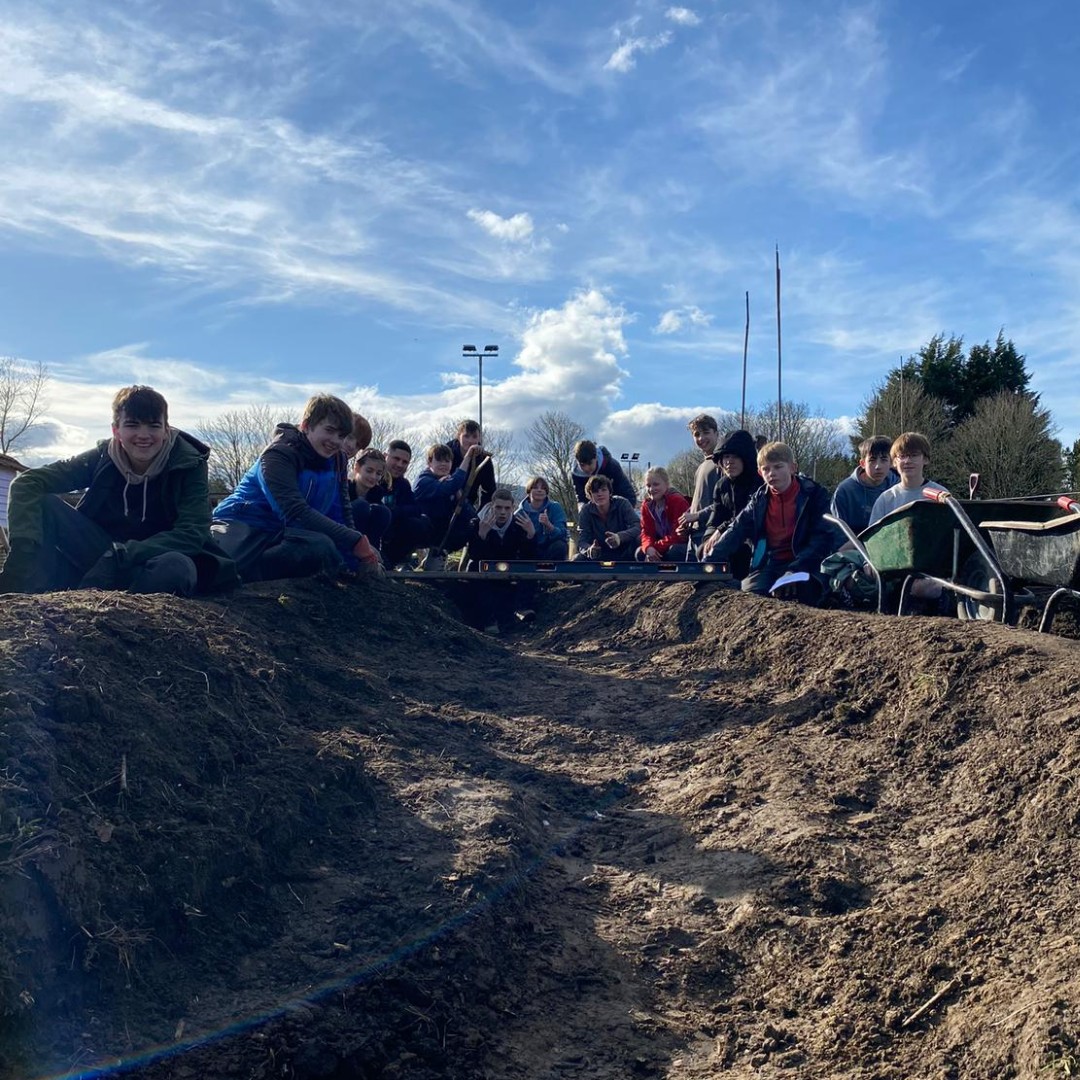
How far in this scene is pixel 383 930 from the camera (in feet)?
8.99

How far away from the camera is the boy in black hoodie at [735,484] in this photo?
7789mm

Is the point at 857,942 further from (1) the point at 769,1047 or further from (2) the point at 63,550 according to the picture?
(2) the point at 63,550

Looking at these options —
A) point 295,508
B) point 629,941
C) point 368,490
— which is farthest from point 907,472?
point 368,490

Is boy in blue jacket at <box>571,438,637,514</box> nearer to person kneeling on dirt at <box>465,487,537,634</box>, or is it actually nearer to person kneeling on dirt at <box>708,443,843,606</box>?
person kneeling on dirt at <box>465,487,537,634</box>

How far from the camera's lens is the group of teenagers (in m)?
5.05

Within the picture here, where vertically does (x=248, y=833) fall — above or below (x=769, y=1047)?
above

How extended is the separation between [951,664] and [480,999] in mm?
2567

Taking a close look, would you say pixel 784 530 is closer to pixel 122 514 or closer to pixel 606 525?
pixel 606 525

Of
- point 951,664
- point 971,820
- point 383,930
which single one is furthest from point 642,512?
point 383,930

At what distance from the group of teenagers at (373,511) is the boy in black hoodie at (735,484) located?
0.04 ft

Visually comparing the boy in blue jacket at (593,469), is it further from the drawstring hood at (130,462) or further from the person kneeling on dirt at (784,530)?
the drawstring hood at (130,462)

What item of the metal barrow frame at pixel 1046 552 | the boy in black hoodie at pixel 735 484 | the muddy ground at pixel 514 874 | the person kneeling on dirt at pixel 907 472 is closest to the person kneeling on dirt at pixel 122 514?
the muddy ground at pixel 514 874

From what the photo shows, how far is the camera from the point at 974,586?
5.43 metres

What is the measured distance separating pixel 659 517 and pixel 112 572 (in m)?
5.51
